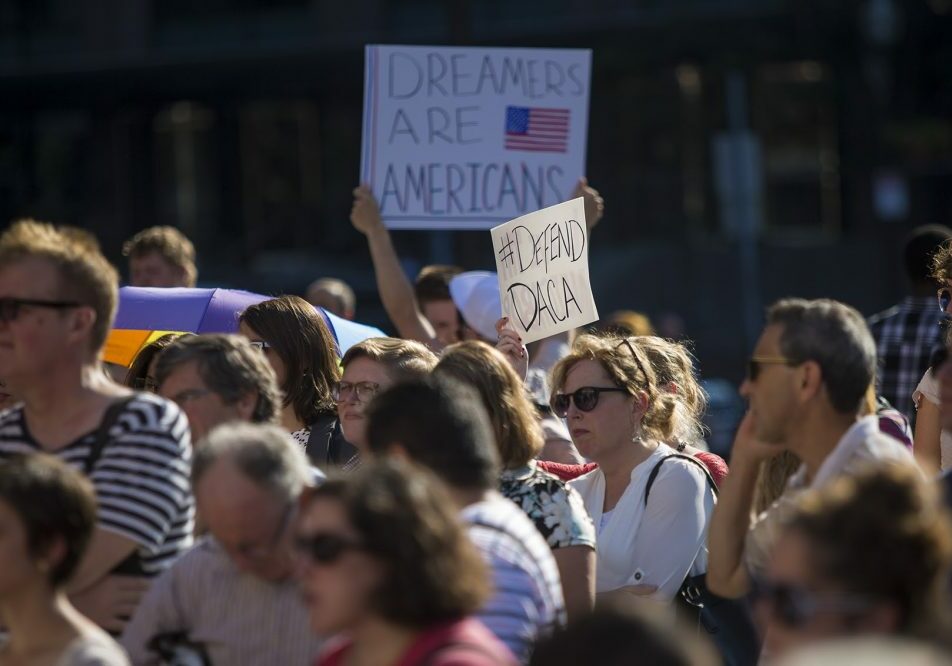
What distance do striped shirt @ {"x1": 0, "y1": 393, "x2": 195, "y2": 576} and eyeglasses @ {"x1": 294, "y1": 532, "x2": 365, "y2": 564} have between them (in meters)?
0.84

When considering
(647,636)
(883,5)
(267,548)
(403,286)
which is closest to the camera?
(647,636)

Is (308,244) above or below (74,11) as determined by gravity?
below

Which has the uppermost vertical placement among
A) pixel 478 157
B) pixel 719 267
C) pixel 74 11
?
pixel 74 11

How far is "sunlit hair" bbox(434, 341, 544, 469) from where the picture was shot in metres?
4.30

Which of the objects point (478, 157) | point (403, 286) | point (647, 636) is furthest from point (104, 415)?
point (478, 157)

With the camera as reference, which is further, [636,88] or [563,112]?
[636,88]

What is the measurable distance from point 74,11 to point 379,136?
71.6 feet

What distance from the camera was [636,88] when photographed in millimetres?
26219

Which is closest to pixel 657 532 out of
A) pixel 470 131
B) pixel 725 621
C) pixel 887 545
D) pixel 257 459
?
pixel 725 621

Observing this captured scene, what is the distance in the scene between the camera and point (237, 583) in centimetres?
354

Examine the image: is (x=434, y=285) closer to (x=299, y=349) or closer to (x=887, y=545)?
(x=299, y=349)

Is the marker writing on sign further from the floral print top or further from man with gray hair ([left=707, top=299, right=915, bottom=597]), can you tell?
man with gray hair ([left=707, top=299, right=915, bottom=597])

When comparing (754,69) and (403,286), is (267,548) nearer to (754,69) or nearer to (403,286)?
(403,286)

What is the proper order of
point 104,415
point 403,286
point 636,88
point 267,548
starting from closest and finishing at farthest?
point 267,548
point 104,415
point 403,286
point 636,88
